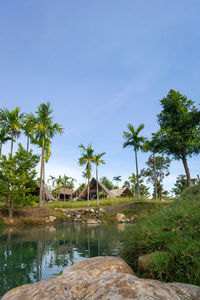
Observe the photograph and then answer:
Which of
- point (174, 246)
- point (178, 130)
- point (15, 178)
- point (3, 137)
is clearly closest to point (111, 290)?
point (174, 246)

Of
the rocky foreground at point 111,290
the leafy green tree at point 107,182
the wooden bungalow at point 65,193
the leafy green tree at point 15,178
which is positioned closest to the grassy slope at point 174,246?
the rocky foreground at point 111,290

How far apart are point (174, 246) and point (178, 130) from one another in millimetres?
17662

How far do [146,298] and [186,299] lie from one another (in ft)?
1.35

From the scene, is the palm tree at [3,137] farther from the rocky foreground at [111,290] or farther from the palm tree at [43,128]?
the rocky foreground at [111,290]

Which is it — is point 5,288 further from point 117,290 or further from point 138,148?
point 138,148

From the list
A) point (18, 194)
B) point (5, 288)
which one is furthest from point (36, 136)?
point (5, 288)

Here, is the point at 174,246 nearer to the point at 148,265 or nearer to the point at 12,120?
the point at 148,265

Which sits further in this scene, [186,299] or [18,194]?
[18,194]

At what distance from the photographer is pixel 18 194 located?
53.4 feet

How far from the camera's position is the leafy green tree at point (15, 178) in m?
16.1

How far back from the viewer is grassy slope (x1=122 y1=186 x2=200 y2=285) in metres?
2.50

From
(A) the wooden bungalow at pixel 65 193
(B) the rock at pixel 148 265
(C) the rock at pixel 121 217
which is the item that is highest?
(A) the wooden bungalow at pixel 65 193

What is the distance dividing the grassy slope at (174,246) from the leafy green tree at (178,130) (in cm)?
1454

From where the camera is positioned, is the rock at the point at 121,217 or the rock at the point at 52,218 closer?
the rock at the point at 52,218
